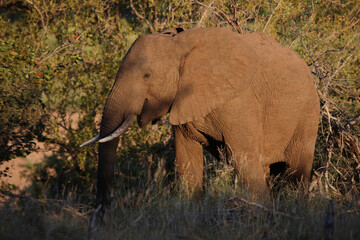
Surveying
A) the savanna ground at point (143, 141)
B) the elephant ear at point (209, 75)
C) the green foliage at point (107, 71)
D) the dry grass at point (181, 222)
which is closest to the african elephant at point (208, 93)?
the elephant ear at point (209, 75)

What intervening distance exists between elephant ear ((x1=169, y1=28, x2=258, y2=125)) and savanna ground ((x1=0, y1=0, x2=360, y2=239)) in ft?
2.44

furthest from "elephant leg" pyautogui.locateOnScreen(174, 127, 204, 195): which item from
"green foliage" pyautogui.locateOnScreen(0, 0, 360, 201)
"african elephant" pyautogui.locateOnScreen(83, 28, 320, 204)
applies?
"green foliage" pyautogui.locateOnScreen(0, 0, 360, 201)

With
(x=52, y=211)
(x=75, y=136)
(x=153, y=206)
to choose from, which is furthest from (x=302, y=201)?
(x=75, y=136)

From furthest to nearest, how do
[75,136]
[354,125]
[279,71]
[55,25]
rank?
[55,25] → [75,136] → [354,125] → [279,71]

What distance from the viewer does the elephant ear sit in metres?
4.97

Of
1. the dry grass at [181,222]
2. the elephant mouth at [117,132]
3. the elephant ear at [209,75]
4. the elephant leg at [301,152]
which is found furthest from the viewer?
the elephant leg at [301,152]

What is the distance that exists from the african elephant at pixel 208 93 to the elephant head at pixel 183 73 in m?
0.01

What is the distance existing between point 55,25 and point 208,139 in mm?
A: 4476

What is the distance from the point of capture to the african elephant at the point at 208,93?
4.77 m

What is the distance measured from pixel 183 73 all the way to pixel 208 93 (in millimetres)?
339

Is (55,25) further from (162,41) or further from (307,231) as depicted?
(307,231)

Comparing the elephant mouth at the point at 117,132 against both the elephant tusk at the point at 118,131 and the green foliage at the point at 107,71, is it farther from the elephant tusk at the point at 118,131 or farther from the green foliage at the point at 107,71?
the green foliage at the point at 107,71

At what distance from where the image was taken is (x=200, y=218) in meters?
4.24

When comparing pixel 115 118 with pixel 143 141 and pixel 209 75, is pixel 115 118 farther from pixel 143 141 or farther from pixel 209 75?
pixel 143 141
